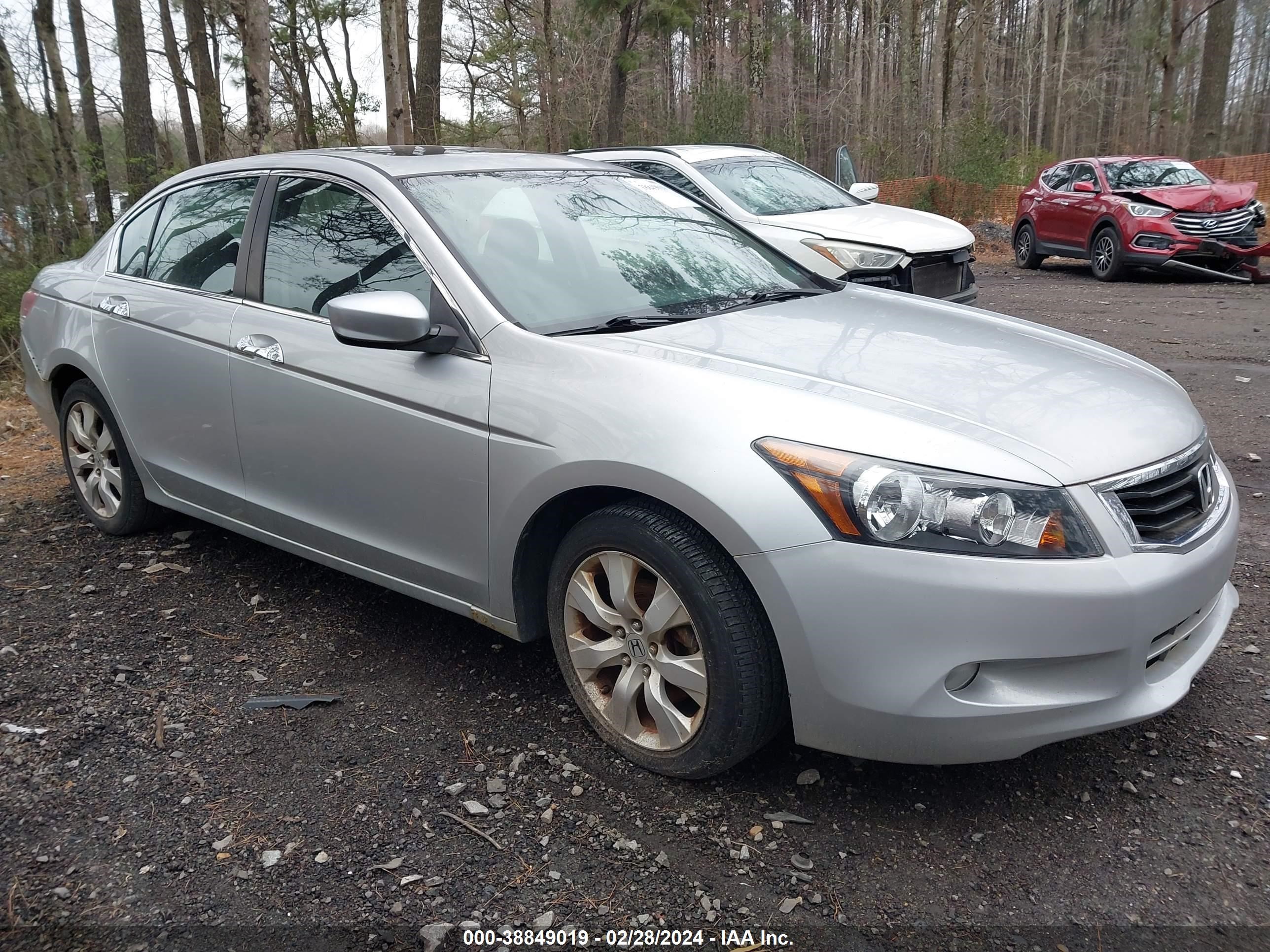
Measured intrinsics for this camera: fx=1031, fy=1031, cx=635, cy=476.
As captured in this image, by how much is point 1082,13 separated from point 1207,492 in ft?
156

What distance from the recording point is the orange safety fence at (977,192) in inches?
764

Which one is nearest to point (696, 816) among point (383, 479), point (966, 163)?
point (383, 479)

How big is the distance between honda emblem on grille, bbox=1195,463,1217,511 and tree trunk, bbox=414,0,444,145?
14.5 metres

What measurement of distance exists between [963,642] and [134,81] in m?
17.7

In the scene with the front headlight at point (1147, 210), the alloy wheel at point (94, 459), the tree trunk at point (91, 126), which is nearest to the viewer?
the alloy wheel at point (94, 459)

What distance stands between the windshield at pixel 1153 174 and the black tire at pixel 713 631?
13506 mm

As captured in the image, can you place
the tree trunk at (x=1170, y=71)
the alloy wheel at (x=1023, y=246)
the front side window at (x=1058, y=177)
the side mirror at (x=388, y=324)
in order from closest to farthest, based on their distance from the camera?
the side mirror at (x=388, y=324) < the front side window at (x=1058, y=177) < the alloy wheel at (x=1023, y=246) < the tree trunk at (x=1170, y=71)

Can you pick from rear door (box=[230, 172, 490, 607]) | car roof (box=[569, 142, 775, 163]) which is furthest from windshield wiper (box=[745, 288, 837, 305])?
car roof (box=[569, 142, 775, 163])

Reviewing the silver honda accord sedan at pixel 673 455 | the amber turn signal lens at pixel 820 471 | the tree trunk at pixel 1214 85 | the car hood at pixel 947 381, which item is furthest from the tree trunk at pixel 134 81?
the tree trunk at pixel 1214 85

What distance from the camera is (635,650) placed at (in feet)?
9.41

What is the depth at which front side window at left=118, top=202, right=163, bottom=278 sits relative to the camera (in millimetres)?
4535

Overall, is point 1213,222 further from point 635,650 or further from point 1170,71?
point 1170,71

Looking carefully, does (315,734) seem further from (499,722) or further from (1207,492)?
(1207,492)

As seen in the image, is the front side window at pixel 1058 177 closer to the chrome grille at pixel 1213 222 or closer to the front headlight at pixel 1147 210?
the front headlight at pixel 1147 210
